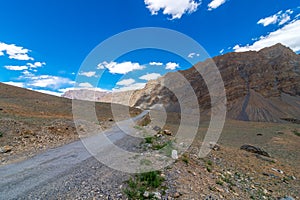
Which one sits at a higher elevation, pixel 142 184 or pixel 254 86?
pixel 254 86

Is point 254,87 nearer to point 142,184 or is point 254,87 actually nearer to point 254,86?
point 254,86

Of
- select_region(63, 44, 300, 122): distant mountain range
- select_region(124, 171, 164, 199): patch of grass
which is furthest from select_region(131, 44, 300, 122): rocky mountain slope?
select_region(124, 171, 164, 199): patch of grass

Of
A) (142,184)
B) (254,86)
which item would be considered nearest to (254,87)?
(254,86)

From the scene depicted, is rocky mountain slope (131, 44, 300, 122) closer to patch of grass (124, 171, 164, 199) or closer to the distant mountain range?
the distant mountain range

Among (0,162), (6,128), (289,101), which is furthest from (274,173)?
(289,101)

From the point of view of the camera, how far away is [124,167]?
6.36 meters

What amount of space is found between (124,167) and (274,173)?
8492 mm

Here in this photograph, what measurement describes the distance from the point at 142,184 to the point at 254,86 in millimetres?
113102

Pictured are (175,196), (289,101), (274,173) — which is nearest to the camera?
(175,196)

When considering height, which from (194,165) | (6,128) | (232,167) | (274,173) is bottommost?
(274,173)

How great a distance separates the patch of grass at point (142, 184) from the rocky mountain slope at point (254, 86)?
71.1 m

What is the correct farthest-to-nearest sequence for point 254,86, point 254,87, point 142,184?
point 254,86
point 254,87
point 142,184

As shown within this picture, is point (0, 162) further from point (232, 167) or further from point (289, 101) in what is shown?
point (289, 101)

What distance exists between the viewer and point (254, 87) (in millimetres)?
100625
